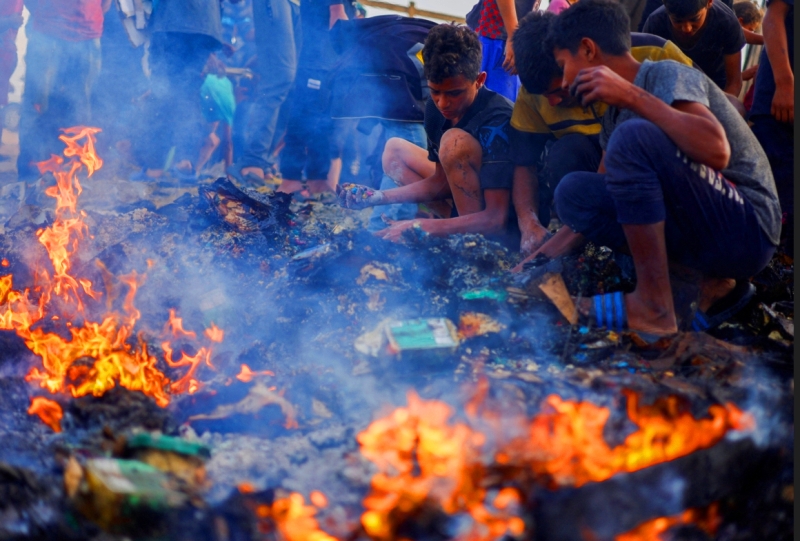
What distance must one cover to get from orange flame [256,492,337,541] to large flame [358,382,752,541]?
15 cm

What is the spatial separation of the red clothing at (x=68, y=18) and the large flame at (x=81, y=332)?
2.18 metres

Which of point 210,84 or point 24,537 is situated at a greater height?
point 210,84

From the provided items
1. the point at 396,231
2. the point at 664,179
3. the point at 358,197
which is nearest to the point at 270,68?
the point at 358,197

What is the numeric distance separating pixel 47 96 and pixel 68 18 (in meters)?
0.72

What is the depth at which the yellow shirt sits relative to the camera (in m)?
3.61

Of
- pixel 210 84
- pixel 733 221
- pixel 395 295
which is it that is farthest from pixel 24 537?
pixel 210 84

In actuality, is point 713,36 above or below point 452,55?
above

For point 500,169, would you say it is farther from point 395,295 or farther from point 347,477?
point 347,477

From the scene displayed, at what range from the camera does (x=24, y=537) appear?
185 cm

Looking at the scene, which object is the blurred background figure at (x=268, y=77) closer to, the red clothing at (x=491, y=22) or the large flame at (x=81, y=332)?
the red clothing at (x=491, y=22)

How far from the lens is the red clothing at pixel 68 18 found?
5.36 meters

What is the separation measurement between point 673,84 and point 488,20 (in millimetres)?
2497

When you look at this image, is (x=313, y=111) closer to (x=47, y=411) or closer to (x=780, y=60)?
(x=780, y=60)

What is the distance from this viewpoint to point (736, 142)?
282cm
